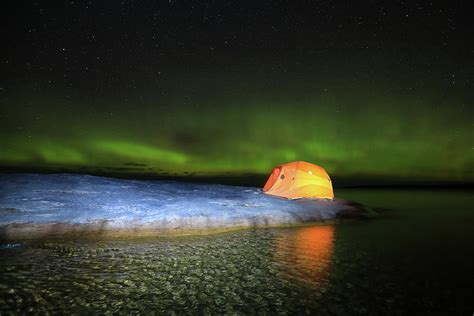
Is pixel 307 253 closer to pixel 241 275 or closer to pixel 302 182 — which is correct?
pixel 241 275

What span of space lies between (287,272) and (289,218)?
947cm

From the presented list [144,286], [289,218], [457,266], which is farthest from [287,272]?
[289,218]

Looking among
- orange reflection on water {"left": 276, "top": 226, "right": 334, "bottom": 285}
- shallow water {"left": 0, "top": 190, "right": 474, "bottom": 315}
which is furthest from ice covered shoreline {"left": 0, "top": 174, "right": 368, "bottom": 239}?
orange reflection on water {"left": 276, "top": 226, "right": 334, "bottom": 285}

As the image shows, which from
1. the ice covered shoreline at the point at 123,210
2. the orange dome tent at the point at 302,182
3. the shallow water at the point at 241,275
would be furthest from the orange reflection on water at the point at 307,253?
the orange dome tent at the point at 302,182

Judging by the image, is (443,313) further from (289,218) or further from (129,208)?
(129,208)

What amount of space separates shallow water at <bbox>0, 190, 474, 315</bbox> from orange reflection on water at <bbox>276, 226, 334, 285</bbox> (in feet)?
0.13

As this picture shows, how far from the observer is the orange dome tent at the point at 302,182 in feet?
82.7

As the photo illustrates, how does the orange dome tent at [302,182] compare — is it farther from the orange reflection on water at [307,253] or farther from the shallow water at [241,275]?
the shallow water at [241,275]

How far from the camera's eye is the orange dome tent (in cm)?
2520

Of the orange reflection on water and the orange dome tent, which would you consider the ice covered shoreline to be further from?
the orange reflection on water

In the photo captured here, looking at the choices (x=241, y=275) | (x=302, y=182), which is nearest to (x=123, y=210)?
(x=241, y=275)

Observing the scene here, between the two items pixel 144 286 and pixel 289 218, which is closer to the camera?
pixel 144 286

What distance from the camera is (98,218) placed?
53.6 ft

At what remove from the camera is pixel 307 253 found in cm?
1255
